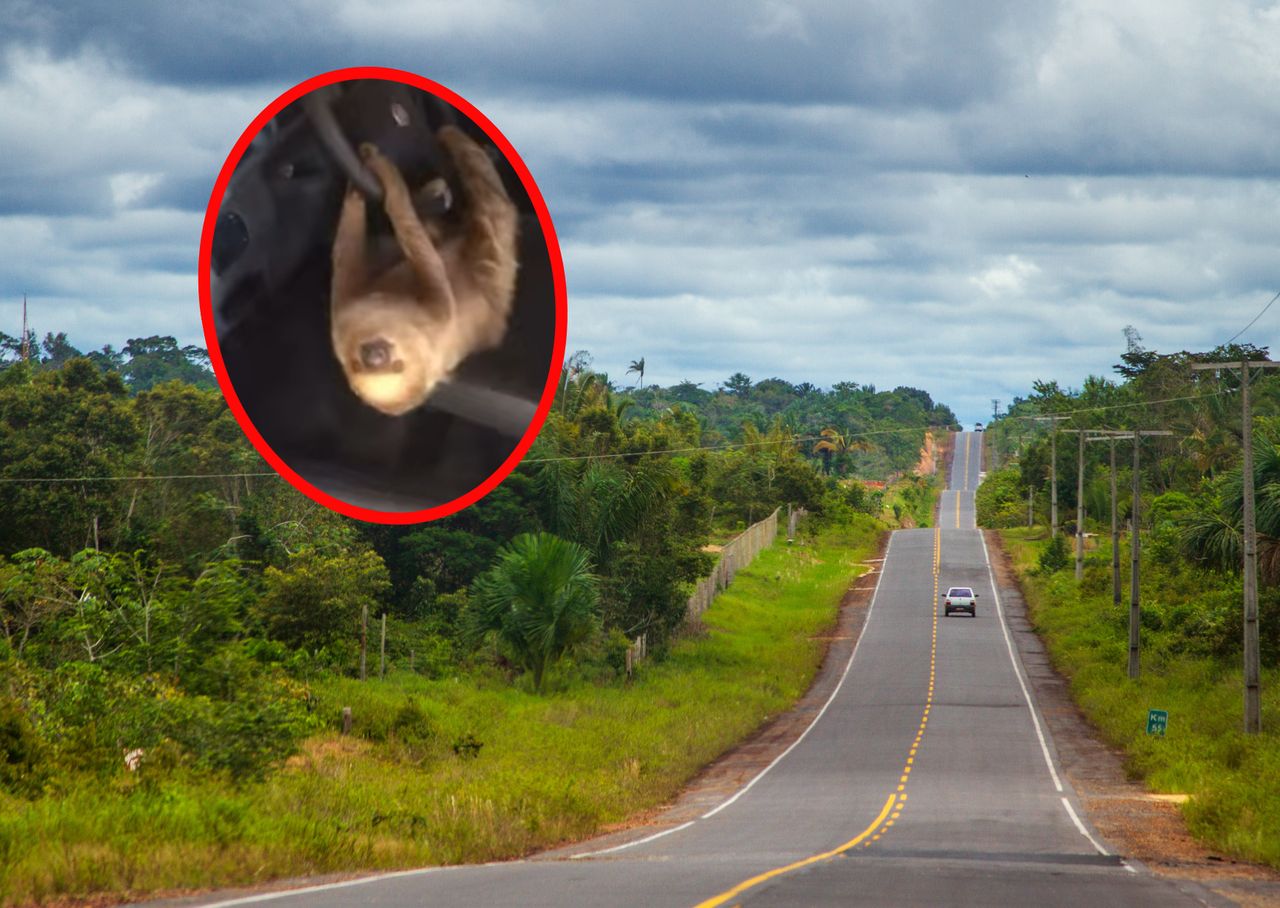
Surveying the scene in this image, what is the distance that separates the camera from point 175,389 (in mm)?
67375

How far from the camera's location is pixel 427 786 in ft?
81.7

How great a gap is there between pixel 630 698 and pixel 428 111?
38.0m

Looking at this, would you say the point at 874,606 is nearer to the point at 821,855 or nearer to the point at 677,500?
the point at 677,500

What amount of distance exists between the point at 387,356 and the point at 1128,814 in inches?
947

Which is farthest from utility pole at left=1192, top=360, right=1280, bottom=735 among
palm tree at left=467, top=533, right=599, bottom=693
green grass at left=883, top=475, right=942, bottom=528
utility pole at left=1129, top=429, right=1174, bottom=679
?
green grass at left=883, top=475, right=942, bottom=528

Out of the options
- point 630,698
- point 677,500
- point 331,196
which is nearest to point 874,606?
point 677,500

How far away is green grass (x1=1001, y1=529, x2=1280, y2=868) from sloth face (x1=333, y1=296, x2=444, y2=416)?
18.3m

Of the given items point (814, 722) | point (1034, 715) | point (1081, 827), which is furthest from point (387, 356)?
point (1034, 715)

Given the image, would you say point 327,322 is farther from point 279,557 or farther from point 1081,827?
point 279,557

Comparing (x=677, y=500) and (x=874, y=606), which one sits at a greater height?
(x=677, y=500)

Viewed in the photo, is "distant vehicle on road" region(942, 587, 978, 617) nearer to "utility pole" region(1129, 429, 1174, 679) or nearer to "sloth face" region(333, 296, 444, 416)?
"utility pole" region(1129, 429, 1174, 679)

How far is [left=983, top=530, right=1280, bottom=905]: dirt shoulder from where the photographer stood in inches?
727

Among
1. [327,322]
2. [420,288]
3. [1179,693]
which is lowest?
[1179,693]

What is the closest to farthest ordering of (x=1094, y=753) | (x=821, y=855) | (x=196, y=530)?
(x=821, y=855), (x=1094, y=753), (x=196, y=530)
